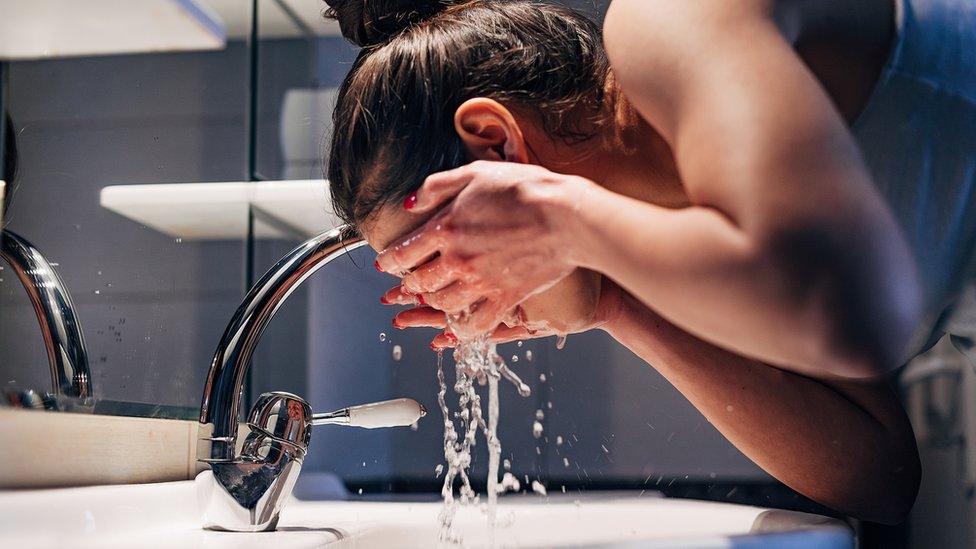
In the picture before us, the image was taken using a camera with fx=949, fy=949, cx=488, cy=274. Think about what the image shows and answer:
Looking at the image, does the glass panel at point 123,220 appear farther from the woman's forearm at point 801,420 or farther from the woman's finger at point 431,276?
the woman's forearm at point 801,420

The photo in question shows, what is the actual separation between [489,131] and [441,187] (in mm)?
49

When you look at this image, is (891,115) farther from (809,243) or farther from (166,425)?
(166,425)

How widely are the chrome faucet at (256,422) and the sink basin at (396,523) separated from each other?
0.02 meters

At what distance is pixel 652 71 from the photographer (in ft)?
1.47

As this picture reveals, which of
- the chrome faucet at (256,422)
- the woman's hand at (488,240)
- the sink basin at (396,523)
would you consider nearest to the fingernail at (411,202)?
the woman's hand at (488,240)

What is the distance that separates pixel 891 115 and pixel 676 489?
2.37 feet

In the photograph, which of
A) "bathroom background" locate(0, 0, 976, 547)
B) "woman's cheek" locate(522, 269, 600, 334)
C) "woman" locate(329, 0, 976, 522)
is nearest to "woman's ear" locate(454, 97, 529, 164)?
"woman" locate(329, 0, 976, 522)

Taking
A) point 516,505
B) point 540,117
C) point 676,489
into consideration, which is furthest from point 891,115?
point 676,489

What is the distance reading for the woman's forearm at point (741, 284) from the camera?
0.36 metres

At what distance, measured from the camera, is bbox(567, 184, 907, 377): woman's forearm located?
0.36 meters

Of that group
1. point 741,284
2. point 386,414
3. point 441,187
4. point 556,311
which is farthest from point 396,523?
point 741,284

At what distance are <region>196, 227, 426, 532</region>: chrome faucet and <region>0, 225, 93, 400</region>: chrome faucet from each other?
0.29 feet

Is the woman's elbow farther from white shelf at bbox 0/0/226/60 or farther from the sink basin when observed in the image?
white shelf at bbox 0/0/226/60

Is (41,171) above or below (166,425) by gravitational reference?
above
